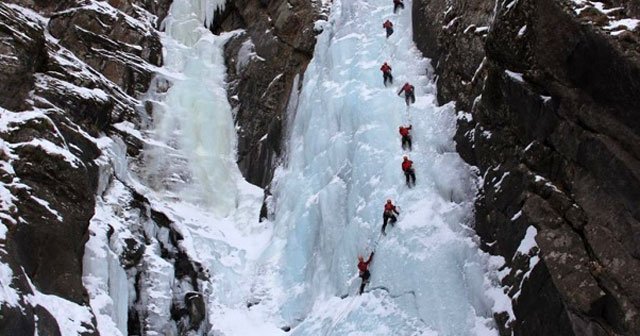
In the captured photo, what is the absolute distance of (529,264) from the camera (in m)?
12.2

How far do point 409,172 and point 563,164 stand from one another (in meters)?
4.84

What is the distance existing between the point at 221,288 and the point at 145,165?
18.3ft

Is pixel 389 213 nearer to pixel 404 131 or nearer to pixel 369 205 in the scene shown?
pixel 369 205

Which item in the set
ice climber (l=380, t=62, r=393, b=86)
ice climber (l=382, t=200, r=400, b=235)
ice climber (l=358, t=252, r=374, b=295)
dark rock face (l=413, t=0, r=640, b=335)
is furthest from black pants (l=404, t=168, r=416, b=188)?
ice climber (l=380, t=62, r=393, b=86)

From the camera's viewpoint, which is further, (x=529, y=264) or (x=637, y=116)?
(x=529, y=264)

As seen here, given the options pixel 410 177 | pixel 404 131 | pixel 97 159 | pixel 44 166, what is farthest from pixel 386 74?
pixel 44 166

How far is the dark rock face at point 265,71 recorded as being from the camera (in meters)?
23.4

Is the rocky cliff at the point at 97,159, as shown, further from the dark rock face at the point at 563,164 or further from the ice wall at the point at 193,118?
the dark rock face at the point at 563,164

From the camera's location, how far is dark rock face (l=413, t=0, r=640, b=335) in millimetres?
10242

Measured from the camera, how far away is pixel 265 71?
2555 centimetres

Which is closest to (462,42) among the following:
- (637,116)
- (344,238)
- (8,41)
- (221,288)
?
(344,238)

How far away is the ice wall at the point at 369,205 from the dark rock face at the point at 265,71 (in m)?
1.36

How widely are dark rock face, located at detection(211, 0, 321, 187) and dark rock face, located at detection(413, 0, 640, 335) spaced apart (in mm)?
10243

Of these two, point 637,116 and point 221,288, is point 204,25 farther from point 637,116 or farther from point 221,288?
point 637,116
